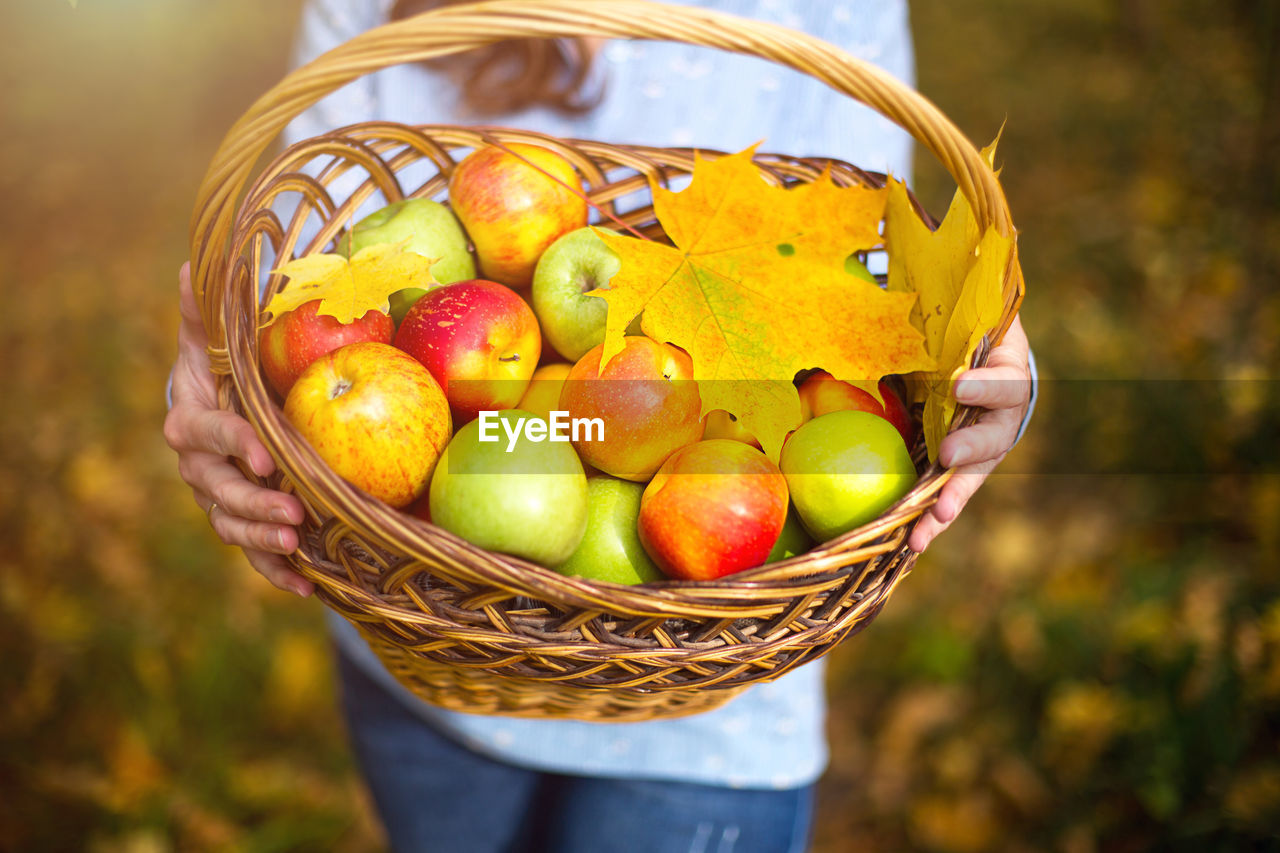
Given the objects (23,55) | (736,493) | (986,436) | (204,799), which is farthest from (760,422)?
(23,55)

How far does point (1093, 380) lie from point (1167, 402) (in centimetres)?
21

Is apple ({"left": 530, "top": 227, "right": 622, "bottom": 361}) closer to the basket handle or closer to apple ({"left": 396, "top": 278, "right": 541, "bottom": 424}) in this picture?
apple ({"left": 396, "top": 278, "right": 541, "bottom": 424})

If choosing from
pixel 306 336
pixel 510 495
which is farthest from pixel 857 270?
pixel 306 336

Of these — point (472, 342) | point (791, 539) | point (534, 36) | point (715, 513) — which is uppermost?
point (534, 36)

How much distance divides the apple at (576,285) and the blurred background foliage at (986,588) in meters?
1.29

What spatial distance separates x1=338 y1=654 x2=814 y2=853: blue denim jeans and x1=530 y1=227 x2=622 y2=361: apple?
66 centimetres

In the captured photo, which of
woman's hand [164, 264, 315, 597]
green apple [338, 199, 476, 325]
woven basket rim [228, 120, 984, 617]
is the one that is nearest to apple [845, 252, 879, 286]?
woven basket rim [228, 120, 984, 617]

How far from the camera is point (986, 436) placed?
0.73 metres

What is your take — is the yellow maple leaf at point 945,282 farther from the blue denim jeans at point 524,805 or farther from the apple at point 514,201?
the blue denim jeans at point 524,805

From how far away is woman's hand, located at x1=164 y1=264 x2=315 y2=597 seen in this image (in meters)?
0.72

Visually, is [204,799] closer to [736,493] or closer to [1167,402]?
[736,493]

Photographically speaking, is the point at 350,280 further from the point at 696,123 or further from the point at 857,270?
the point at 696,123

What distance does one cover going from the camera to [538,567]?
0.64 metres

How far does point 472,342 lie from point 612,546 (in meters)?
0.25
